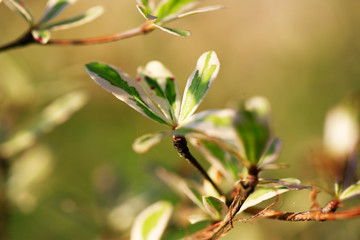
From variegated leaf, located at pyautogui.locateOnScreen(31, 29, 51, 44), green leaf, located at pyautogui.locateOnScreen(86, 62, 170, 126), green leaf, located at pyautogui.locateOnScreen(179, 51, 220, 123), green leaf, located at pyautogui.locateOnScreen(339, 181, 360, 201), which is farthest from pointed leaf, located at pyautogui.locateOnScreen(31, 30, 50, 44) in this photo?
green leaf, located at pyautogui.locateOnScreen(339, 181, 360, 201)

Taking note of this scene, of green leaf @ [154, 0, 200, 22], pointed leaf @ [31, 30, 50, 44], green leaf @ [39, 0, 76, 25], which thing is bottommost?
green leaf @ [154, 0, 200, 22]

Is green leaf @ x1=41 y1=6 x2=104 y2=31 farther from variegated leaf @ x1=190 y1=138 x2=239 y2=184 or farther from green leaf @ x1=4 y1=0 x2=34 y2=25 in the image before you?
variegated leaf @ x1=190 y1=138 x2=239 y2=184

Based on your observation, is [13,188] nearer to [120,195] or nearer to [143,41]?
[120,195]

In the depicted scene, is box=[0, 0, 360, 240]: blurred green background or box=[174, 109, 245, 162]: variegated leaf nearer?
box=[174, 109, 245, 162]: variegated leaf

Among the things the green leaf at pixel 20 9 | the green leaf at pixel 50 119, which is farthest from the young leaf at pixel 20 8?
the green leaf at pixel 50 119

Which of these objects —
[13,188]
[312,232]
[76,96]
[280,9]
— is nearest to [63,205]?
[13,188]

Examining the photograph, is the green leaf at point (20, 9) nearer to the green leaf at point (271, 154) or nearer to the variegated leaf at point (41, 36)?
the variegated leaf at point (41, 36)

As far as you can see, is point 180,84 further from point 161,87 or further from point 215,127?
point 215,127
